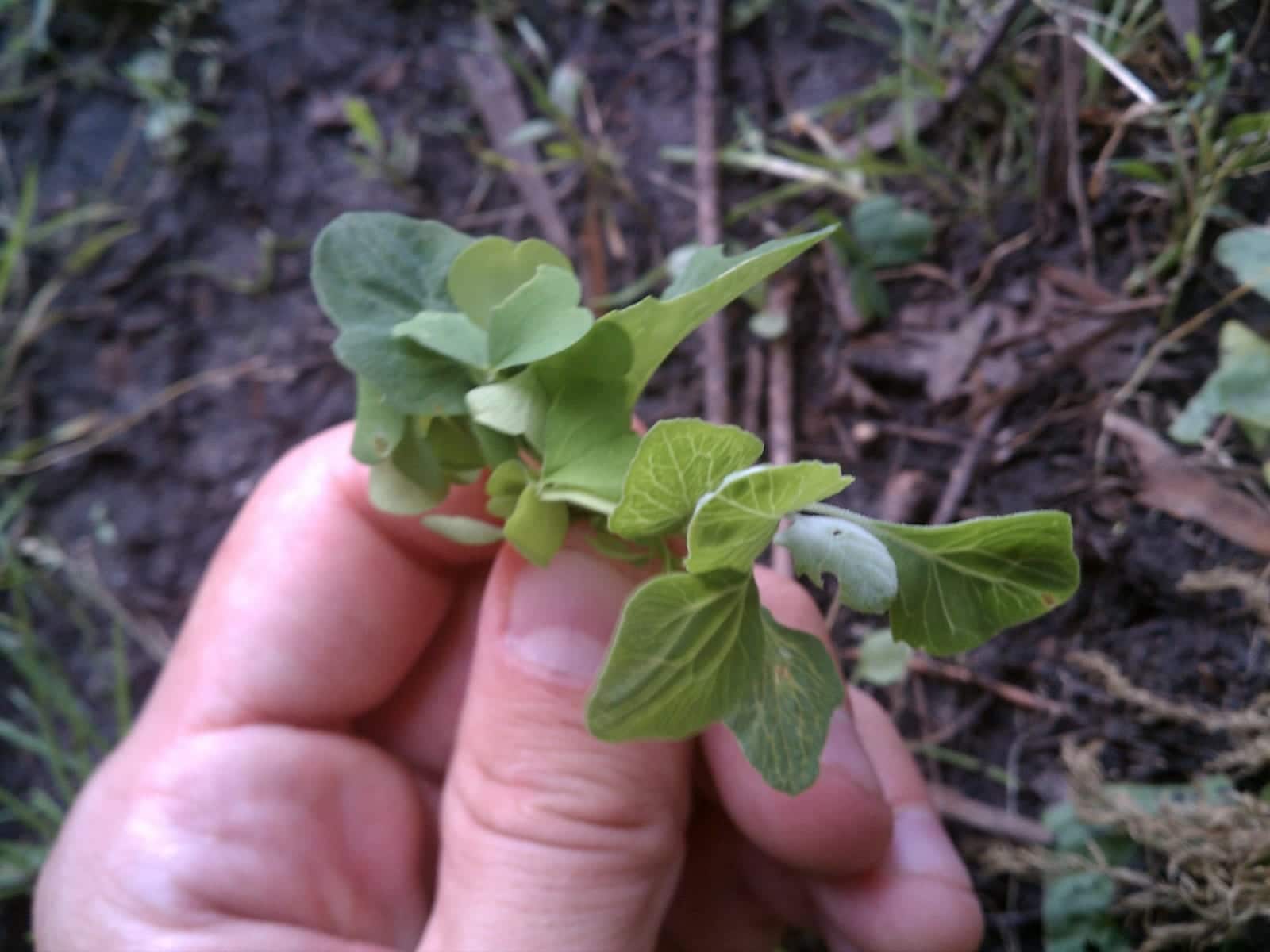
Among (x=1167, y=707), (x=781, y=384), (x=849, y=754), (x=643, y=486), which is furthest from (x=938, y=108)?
(x=643, y=486)

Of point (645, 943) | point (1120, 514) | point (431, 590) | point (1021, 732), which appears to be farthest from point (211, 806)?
point (1120, 514)

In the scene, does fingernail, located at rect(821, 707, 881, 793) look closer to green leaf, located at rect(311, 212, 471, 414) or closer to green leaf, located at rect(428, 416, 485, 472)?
green leaf, located at rect(428, 416, 485, 472)

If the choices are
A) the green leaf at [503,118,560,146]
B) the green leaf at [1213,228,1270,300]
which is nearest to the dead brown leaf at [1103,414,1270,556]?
the green leaf at [1213,228,1270,300]

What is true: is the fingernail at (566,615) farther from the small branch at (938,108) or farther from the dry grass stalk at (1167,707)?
the small branch at (938,108)

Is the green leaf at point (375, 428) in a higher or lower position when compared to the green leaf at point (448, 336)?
lower

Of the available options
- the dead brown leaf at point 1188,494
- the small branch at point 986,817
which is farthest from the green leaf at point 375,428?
the dead brown leaf at point 1188,494

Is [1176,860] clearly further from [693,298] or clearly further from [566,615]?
[693,298]

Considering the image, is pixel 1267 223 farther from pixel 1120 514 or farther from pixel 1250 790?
pixel 1250 790
